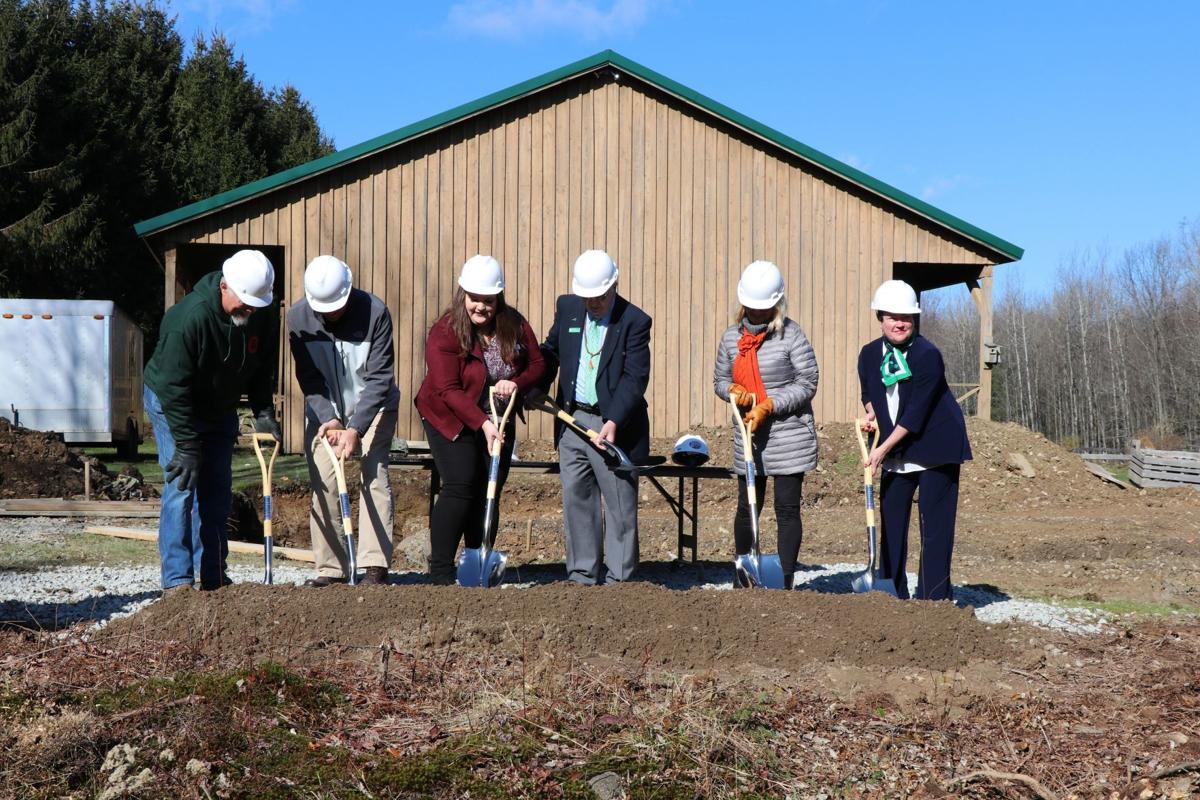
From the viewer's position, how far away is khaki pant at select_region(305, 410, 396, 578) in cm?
665

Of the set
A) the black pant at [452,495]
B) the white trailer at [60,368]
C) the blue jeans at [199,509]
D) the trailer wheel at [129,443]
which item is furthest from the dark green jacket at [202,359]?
the trailer wheel at [129,443]

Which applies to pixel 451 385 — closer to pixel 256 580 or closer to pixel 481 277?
pixel 481 277

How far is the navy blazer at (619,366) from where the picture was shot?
21.7ft

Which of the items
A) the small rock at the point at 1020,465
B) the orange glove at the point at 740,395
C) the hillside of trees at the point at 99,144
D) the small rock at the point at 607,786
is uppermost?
the hillside of trees at the point at 99,144

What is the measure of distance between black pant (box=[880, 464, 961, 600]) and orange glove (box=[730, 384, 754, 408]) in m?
0.88

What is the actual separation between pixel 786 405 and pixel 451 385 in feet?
6.23

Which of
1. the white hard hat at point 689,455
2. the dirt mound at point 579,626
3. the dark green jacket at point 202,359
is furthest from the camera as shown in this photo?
the white hard hat at point 689,455

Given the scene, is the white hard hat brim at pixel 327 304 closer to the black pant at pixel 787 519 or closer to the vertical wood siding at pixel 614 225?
the black pant at pixel 787 519

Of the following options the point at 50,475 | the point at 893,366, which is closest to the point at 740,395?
the point at 893,366

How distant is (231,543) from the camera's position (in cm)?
981

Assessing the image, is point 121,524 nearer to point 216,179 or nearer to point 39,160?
point 39,160

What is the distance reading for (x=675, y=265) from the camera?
58.7ft

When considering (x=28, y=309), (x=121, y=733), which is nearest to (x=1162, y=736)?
(x=121, y=733)

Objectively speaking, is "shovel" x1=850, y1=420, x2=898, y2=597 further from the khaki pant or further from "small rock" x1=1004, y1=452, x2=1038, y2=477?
"small rock" x1=1004, y1=452, x2=1038, y2=477
